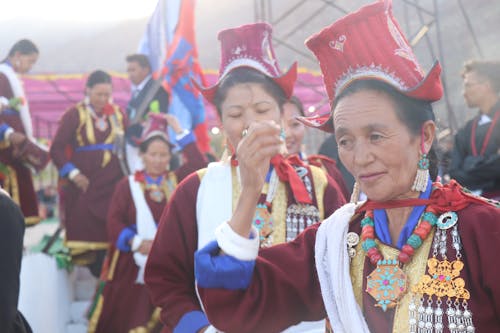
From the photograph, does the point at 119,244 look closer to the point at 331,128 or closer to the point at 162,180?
the point at 162,180

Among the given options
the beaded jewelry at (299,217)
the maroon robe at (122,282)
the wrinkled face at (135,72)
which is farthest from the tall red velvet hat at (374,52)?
the wrinkled face at (135,72)

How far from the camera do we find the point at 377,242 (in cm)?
189

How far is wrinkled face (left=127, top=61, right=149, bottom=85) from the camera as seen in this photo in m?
7.21

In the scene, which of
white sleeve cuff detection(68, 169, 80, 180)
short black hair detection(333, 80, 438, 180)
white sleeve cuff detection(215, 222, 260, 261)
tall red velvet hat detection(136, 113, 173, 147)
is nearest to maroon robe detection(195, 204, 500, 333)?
white sleeve cuff detection(215, 222, 260, 261)

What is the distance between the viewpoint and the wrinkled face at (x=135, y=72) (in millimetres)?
7211

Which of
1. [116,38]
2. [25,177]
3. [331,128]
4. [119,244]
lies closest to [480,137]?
[119,244]

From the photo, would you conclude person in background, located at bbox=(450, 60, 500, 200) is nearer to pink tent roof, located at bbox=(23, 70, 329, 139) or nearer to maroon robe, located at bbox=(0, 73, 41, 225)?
maroon robe, located at bbox=(0, 73, 41, 225)

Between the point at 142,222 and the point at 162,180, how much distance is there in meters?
0.47

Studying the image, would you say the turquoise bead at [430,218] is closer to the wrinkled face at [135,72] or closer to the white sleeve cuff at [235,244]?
the white sleeve cuff at [235,244]

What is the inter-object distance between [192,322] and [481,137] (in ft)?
12.4

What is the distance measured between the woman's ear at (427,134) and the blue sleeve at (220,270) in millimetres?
596

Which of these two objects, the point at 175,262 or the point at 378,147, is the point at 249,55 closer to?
the point at 175,262

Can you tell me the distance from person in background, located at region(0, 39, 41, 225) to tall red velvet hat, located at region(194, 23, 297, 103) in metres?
3.75

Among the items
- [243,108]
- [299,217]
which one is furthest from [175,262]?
[243,108]
